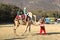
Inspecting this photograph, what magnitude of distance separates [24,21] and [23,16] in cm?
40

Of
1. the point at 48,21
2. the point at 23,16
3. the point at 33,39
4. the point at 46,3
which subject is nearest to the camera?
the point at 33,39

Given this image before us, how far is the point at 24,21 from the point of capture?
18875mm

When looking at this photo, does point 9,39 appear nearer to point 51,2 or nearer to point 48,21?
point 48,21

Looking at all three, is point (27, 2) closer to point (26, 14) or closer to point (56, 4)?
point (56, 4)

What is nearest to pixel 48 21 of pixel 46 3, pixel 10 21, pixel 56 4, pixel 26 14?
pixel 10 21

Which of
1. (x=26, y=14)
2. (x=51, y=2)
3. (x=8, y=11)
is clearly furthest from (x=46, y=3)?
(x=26, y=14)

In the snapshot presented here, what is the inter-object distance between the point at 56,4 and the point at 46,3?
1472 centimetres

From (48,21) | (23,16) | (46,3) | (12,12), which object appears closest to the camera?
(23,16)

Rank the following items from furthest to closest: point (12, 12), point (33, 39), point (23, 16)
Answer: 1. point (12, 12)
2. point (23, 16)
3. point (33, 39)

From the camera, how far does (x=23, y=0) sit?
19238cm

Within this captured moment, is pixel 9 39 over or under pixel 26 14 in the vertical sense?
under

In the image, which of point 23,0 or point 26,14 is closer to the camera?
point 26,14

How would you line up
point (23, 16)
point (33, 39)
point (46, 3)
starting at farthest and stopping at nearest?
point (46, 3) → point (23, 16) → point (33, 39)

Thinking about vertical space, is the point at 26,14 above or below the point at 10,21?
above
